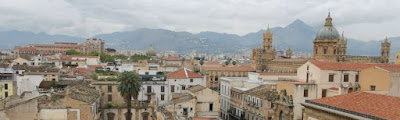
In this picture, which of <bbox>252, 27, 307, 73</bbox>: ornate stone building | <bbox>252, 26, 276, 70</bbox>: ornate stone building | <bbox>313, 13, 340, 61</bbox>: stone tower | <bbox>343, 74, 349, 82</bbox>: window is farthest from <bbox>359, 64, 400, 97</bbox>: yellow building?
<bbox>252, 26, 276, 70</bbox>: ornate stone building

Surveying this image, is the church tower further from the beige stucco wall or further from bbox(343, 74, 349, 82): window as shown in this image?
the beige stucco wall

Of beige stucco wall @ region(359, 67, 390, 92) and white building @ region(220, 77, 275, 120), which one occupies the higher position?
beige stucco wall @ region(359, 67, 390, 92)

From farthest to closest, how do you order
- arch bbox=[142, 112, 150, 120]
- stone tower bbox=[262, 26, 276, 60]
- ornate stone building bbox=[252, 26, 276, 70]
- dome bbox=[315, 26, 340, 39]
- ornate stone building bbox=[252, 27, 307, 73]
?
stone tower bbox=[262, 26, 276, 60] < ornate stone building bbox=[252, 26, 276, 70] < dome bbox=[315, 26, 340, 39] < ornate stone building bbox=[252, 27, 307, 73] < arch bbox=[142, 112, 150, 120]

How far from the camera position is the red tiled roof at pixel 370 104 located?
18.4m

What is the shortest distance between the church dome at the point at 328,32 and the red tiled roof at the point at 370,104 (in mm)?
A: 72252

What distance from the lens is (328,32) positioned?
296 ft

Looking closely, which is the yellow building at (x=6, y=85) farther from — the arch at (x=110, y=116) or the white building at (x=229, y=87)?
the white building at (x=229, y=87)

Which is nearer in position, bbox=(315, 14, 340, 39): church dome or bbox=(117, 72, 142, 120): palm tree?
bbox=(117, 72, 142, 120): palm tree

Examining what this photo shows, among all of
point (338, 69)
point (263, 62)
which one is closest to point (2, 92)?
point (338, 69)

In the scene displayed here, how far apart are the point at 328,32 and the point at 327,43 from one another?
11.6ft

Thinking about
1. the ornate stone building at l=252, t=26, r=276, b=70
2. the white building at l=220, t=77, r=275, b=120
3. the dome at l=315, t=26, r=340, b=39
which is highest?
the dome at l=315, t=26, r=340, b=39

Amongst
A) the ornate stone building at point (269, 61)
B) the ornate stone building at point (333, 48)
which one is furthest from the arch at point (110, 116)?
the ornate stone building at point (333, 48)

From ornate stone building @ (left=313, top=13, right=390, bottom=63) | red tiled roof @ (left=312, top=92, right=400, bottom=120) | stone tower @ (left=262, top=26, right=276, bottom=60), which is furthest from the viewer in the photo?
stone tower @ (left=262, top=26, right=276, bottom=60)

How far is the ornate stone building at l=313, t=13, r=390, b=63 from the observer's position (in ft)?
279
